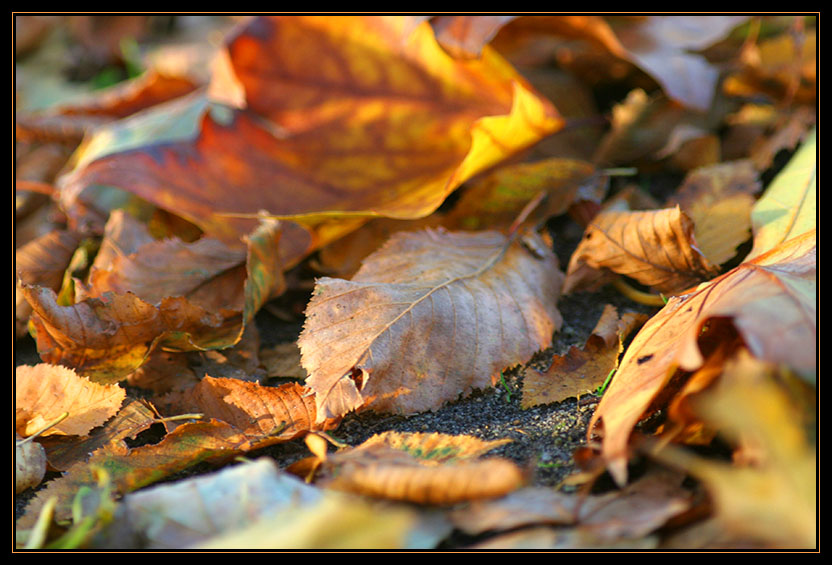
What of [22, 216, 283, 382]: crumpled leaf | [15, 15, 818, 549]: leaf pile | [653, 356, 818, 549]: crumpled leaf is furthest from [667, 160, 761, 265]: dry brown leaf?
[22, 216, 283, 382]: crumpled leaf

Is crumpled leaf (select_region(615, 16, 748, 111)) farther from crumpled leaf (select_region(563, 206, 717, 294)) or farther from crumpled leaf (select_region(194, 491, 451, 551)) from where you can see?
crumpled leaf (select_region(194, 491, 451, 551))

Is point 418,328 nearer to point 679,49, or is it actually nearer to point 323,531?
point 323,531

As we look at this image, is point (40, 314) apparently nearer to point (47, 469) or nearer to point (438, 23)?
point (47, 469)

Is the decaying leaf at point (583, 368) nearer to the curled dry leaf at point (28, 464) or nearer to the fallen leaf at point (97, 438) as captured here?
the fallen leaf at point (97, 438)

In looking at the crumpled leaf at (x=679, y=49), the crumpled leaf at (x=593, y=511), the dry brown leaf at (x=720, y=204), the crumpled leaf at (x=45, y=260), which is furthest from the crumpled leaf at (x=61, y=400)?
the crumpled leaf at (x=679, y=49)

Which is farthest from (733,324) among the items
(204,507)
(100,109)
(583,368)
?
(100,109)
